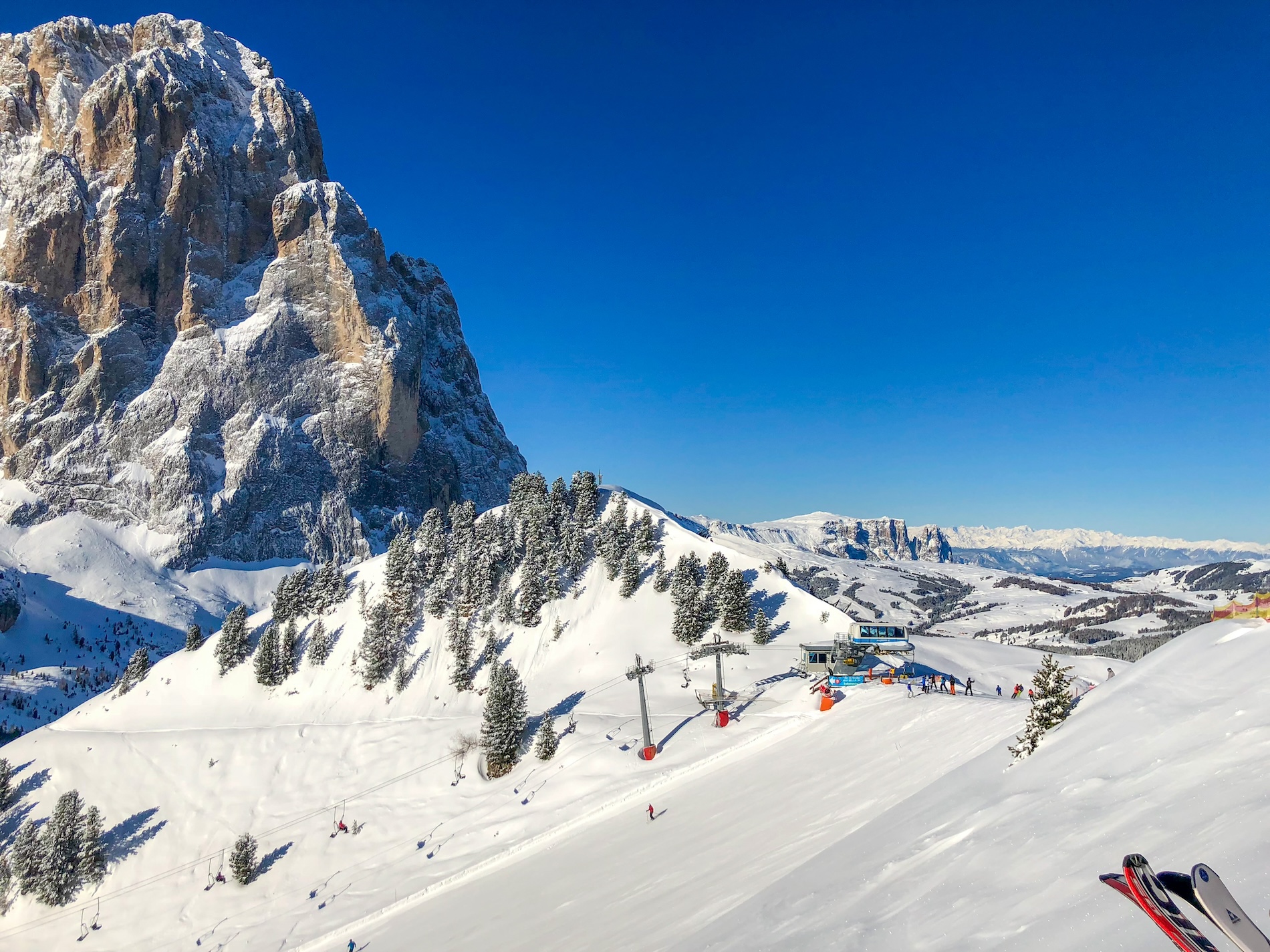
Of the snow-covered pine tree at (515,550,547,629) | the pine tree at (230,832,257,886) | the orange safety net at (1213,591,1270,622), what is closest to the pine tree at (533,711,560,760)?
the pine tree at (230,832,257,886)

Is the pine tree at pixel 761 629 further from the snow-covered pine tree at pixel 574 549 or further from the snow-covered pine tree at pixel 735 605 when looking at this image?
the snow-covered pine tree at pixel 574 549

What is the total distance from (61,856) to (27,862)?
3000 mm

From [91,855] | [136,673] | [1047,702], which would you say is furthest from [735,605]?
[136,673]

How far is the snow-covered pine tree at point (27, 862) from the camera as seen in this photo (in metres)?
47.1

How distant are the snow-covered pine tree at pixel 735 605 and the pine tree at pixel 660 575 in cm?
656

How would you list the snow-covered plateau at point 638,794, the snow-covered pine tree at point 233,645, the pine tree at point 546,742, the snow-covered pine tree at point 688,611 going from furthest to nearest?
Result: the snow-covered pine tree at point 233,645 → the snow-covered pine tree at point 688,611 → the pine tree at point 546,742 → the snow-covered plateau at point 638,794

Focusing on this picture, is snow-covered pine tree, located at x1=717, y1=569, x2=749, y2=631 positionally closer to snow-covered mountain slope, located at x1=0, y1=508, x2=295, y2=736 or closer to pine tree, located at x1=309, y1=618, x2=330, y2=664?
pine tree, located at x1=309, y1=618, x2=330, y2=664

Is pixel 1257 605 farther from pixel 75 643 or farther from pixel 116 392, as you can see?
pixel 116 392

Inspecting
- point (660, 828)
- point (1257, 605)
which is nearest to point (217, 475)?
point (660, 828)

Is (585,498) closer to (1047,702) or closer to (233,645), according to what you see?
(233,645)

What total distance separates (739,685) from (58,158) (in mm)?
254211

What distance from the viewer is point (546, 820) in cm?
3581

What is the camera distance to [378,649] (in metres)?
65.8

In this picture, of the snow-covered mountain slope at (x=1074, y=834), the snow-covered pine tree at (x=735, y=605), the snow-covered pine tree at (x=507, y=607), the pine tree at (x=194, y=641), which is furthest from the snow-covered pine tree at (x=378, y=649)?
the snow-covered mountain slope at (x=1074, y=834)
